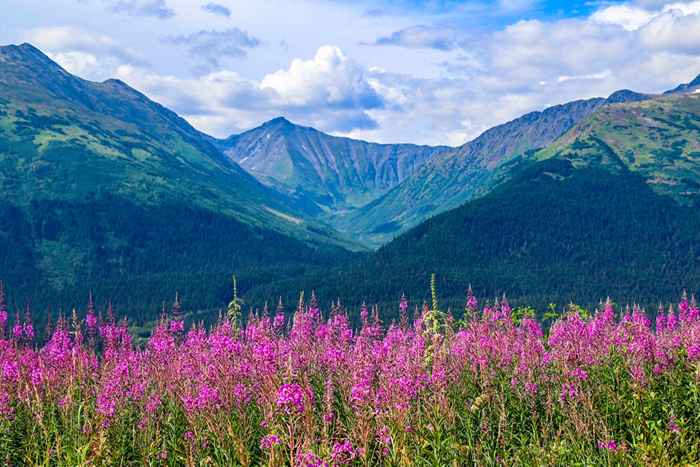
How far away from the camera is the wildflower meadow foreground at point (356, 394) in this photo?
838 cm

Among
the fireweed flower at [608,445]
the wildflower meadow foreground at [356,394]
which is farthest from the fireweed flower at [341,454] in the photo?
the fireweed flower at [608,445]

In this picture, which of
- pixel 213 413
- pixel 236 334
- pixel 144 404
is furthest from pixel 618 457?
pixel 144 404

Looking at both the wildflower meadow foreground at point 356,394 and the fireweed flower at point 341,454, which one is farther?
the wildflower meadow foreground at point 356,394

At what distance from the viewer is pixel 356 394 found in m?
7.81

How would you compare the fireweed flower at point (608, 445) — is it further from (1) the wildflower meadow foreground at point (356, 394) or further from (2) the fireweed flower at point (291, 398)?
(2) the fireweed flower at point (291, 398)

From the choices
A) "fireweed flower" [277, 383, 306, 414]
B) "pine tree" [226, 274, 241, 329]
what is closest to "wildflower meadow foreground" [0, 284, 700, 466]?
"fireweed flower" [277, 383, 306, 414]

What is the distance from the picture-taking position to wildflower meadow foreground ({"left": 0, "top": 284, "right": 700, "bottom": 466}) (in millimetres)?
8375

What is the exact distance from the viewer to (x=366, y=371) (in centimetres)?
884

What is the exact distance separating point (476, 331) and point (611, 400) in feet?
9.06

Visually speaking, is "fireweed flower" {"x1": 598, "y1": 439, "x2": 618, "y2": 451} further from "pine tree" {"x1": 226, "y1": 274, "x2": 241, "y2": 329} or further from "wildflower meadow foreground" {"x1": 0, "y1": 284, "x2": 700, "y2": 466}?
"pine tree" {"x1": 226, "y1": 274, "x2": 241, "y2": 329}

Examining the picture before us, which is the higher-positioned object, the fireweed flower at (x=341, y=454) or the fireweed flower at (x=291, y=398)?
the fireweed flower at (x=291, y=398)

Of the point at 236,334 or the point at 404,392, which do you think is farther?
the point at 236,334

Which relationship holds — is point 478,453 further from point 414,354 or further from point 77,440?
point 77,440

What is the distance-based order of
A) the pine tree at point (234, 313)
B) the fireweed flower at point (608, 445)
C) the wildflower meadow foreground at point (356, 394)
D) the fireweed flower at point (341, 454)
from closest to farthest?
1. the fireweed flower at point (341, 454)
2. the wildflower meadow foreground at point (356, 394)
3. the fireweed flower at point (608, 445)
4. the pine tree at point (234, 313)
